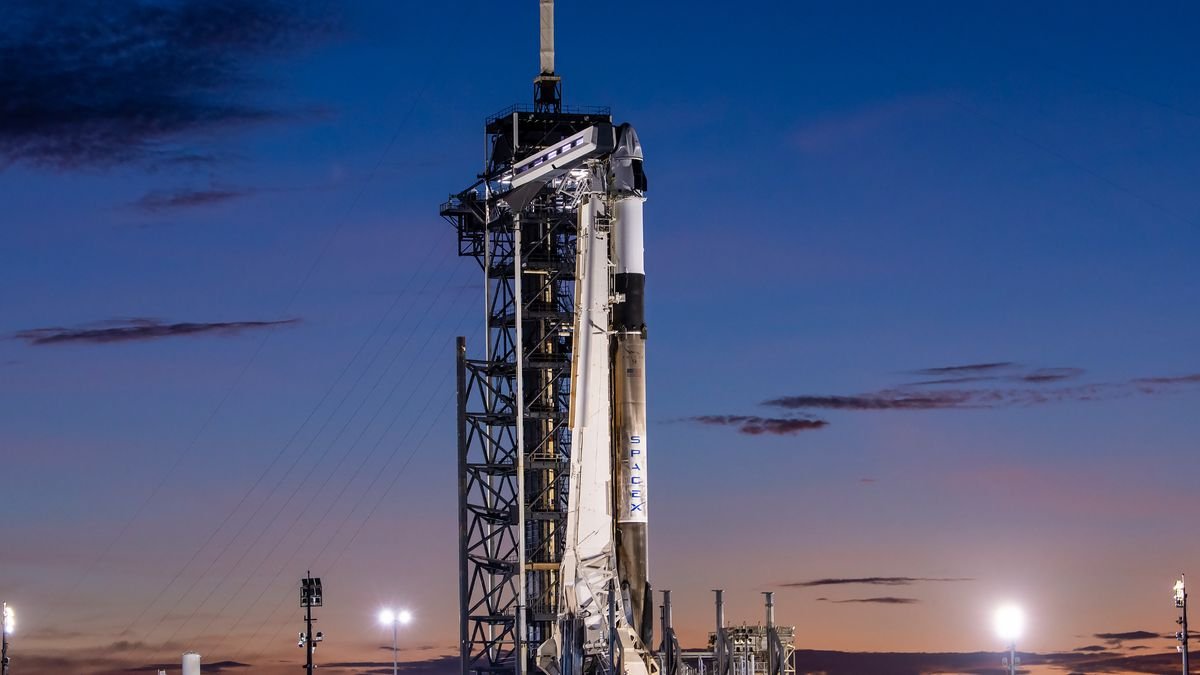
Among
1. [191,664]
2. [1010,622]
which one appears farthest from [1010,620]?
[191,664]

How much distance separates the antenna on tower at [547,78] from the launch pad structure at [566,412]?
0.08m

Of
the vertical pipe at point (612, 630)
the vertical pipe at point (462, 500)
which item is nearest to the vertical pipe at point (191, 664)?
the vertical pipe at point (612, 630)

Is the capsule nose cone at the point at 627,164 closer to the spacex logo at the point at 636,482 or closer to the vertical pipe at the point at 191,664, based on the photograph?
the spacex logo at the point at 636,482

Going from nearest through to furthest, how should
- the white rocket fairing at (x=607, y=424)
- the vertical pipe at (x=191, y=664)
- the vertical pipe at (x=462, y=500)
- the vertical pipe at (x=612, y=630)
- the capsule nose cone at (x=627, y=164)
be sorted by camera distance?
the vertical pipe at (x=191, y=664) < the vertical pipe at (x=612, y=630) < the white rocket fairing at (x=607, y=424) < the capsule nose cone at (x=627, y=164) < the vertical pipe at (x=462, y=500)

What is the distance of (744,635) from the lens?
104812 millimetres

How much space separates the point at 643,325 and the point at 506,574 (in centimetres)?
2989

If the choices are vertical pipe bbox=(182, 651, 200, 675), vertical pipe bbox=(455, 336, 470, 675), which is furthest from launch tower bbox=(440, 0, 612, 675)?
vertical pipe bbox=(182, 651, 200, 675)

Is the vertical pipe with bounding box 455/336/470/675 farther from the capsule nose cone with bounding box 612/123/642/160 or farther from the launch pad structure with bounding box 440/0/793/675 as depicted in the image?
the capsule nose cone with bounding box 612/123/642/160

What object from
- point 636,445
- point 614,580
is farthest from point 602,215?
point 614,580

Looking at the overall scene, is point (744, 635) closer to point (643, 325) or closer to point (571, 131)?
point (643, 325)

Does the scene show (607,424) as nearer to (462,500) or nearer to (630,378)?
(630,378)

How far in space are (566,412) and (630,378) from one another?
96.1ft

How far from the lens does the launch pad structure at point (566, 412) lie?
86.8 m

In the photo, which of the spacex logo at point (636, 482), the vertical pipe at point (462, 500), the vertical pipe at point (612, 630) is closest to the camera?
the vertical pipe at point (612, 630)
